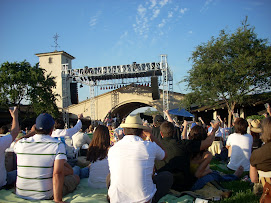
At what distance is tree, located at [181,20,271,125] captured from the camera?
60.3 feet

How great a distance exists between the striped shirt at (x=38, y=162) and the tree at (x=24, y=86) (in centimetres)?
2068

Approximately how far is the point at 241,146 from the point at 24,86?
21732 millimetres

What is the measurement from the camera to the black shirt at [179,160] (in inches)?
162

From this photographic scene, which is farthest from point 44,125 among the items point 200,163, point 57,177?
point 200,163

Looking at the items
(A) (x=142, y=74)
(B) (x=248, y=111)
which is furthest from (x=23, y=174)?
(A) (x=142, y=74)

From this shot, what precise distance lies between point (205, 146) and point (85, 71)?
25547 mm

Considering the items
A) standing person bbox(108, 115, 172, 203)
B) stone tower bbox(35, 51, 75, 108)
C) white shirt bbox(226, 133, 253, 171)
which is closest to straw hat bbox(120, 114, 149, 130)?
standing person bbox(108, 115, 172, 203)

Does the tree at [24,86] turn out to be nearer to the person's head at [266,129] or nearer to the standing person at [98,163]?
the standing person at [98,163]

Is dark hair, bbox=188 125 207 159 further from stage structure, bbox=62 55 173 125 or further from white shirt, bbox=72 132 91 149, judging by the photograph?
stage structure, bbox=62 55 173 125

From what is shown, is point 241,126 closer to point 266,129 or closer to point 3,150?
point 266,129

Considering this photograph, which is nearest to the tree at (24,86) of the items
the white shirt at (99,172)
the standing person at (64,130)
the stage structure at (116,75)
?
the stage structure at (116,75)

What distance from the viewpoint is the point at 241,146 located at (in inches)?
223

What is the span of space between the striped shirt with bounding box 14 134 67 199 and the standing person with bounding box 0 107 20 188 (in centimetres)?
40

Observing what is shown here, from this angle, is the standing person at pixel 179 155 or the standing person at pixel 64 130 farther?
the standing person at pixel 64 130
